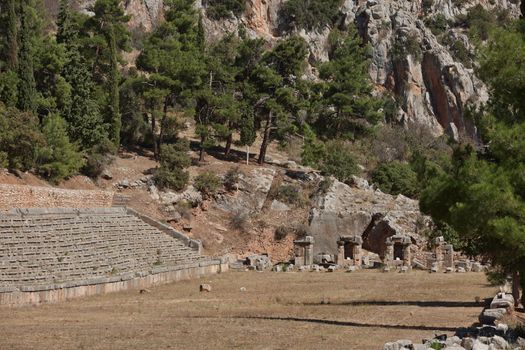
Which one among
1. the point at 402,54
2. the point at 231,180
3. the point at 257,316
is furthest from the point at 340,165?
the point at 257,316

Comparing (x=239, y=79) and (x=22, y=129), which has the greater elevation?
(x=239, y=79)

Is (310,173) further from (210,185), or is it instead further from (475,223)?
(475,223)

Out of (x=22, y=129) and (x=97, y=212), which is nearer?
(x=97, y=212)

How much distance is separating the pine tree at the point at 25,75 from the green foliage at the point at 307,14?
48436 mm

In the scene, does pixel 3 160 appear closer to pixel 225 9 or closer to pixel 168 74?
pixel 168 74

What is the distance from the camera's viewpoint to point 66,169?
153ft

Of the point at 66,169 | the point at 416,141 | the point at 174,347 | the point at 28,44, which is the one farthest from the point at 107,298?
the point at 416,141

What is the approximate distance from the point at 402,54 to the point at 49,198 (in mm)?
53658

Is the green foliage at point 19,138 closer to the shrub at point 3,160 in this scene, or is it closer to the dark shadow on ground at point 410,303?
the shrub at point 3,160

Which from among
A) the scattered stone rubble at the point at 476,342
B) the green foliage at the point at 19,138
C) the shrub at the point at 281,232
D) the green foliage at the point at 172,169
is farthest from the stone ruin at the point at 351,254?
the scattered stone rubble at the point at 476,342

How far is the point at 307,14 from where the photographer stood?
9375 centimetres

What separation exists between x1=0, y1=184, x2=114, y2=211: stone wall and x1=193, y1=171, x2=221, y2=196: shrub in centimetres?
668

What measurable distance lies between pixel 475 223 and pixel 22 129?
30.0 meters

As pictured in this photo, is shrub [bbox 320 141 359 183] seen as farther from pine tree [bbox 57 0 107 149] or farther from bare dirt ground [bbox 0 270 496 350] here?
bare dirt ground [bbox 0 270 496 350]
